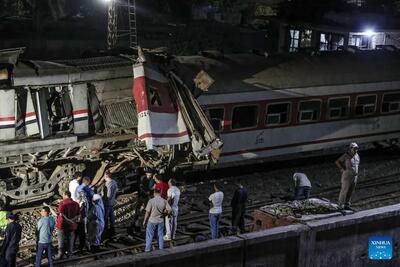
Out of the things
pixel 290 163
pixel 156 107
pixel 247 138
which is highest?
pixel 156 107

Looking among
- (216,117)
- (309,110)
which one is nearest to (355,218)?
(216,117)

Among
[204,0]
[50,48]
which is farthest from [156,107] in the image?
[204,0]

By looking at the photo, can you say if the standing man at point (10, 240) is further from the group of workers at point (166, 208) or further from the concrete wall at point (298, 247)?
the concrete wall at point (298, 247)

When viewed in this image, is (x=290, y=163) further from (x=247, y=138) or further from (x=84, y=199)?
(x=84, y=199)

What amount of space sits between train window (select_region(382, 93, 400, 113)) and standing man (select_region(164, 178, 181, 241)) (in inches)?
415

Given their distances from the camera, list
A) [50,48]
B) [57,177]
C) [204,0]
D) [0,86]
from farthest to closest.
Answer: [204,0] → [50,48] → [57,177] → [0,86]

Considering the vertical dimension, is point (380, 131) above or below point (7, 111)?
below

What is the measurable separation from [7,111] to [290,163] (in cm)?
1012

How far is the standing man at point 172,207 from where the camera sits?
12414 millimetres

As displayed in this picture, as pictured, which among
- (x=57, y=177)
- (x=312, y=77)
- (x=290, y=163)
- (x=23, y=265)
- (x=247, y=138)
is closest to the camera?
(x=23, y=265)

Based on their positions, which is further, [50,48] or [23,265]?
[50,48]

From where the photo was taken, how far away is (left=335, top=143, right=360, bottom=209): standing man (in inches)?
540

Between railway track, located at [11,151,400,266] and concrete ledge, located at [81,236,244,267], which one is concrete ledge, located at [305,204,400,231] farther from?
railway track, located at [11,151,400,266]

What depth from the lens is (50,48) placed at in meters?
31.7
